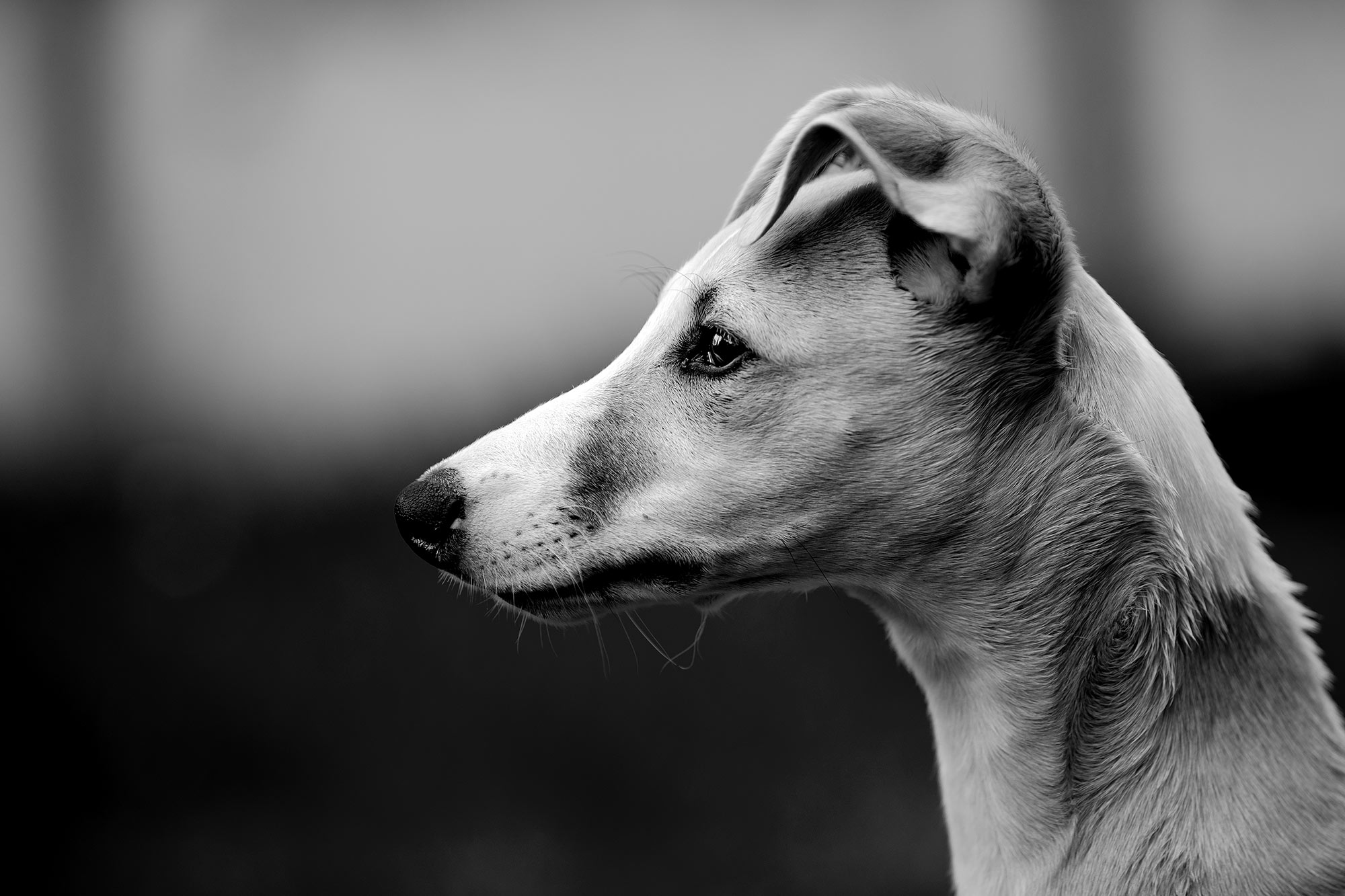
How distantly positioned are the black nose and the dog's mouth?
10cm

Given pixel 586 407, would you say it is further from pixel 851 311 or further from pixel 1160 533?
A: pixel 1160 533

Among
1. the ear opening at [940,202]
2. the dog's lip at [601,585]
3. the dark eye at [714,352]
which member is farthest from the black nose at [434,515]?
the ear opening at [940,202]

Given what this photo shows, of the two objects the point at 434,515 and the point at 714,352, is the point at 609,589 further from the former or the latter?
the point at 714,352

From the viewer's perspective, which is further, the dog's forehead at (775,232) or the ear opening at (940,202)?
the dog's forehead at (775,232)

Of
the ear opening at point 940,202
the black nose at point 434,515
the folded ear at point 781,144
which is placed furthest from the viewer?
the folded ear at point 781,144

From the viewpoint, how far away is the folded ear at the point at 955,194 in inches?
52.4

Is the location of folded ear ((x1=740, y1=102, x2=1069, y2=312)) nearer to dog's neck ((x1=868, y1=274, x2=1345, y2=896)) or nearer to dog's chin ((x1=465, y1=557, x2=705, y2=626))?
dog's neck ((x1=868, y1=274, x2=1345, y2=896))

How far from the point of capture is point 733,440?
1562 mm

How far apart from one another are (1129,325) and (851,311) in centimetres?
43

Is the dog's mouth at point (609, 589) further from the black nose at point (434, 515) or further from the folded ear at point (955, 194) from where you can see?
the folded ear at point (955, 194)

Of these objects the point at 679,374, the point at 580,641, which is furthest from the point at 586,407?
the point at 580,641

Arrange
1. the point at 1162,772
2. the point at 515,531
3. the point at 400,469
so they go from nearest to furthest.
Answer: the point at 1162,772, the point at 515,531, the point at 400,469

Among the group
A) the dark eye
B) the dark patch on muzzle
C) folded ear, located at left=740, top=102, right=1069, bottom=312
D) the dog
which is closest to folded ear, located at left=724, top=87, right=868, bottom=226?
the dog

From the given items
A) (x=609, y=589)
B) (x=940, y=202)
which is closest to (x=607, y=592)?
(x=609, y=589)
